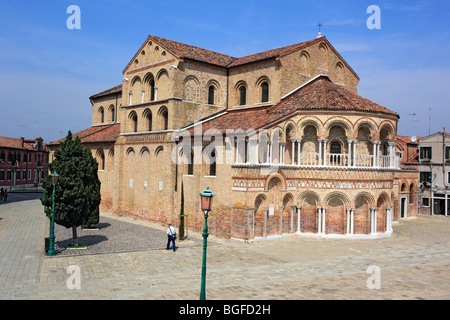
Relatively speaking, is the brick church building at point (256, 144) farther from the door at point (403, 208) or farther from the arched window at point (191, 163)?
the door at point (403, 208)

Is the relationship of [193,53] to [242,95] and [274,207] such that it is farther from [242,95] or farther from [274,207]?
[274,207]

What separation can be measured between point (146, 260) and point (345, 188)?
44.7 feet

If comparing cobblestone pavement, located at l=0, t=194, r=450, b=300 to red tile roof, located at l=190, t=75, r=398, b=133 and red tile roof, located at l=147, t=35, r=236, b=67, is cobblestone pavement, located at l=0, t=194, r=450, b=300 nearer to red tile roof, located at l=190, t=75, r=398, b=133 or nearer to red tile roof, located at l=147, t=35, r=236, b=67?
red tile roof, located at l=190, t=75, r=398, b=133

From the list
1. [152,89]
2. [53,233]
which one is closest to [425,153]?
[152,89]

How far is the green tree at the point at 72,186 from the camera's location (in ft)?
64.5

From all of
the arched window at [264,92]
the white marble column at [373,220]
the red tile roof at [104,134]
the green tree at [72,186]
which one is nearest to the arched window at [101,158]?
the red tile roof at [104,134]

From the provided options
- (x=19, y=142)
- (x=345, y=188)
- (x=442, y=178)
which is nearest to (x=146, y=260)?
(x=345, y=188)

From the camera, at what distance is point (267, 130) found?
2422 cm

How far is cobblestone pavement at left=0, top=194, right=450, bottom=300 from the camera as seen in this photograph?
13648mm

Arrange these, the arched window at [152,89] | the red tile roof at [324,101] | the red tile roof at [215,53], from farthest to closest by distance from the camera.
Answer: the arched window at [152,89] → the red tile roof at [215,53] → the red tile roof at [324,101]

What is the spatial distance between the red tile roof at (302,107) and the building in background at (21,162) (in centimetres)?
3840

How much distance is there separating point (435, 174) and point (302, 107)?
24183mm

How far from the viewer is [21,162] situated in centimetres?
6334
